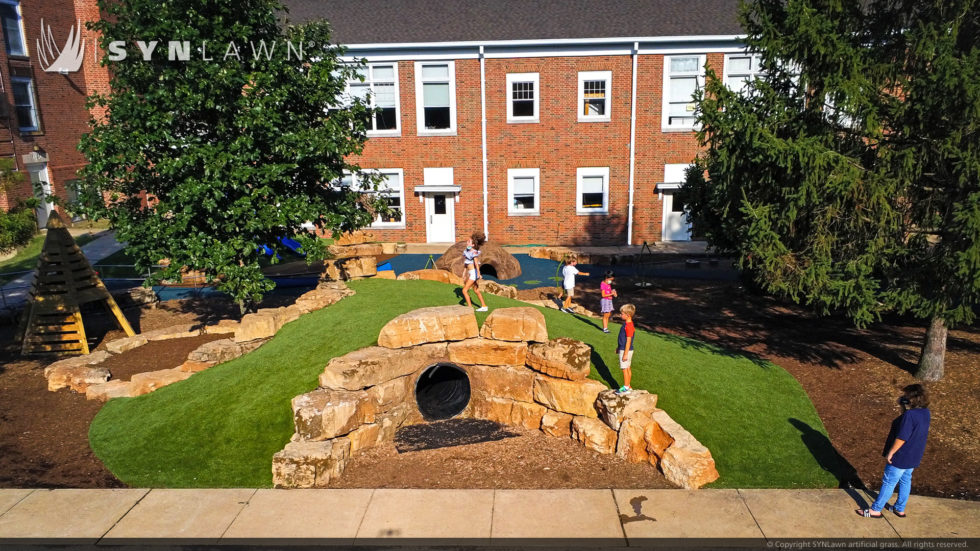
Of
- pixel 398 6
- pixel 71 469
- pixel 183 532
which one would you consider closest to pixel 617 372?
pixel 183 532

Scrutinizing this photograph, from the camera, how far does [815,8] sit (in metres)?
11.3

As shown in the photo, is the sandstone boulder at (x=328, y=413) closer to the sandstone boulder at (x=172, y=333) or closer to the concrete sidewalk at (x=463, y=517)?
the concrete sidewalk at (x=463, y=517)

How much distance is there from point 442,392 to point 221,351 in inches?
187

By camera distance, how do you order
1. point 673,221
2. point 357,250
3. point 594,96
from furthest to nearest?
point 673,221, point 594,96, point 357,250

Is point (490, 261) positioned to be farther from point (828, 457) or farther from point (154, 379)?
point (828, 457)

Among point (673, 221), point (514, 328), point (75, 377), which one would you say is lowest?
point (75, 377)

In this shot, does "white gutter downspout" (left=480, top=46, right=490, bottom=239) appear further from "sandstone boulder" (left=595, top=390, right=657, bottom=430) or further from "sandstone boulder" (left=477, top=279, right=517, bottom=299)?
"sandstone boulder" (left=595, top=390, right=657, bottom=430)

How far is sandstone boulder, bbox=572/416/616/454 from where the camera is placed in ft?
33.0

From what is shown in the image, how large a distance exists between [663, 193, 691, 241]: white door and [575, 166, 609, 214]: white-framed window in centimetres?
237

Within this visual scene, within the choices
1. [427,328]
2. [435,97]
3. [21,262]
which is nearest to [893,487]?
[427,328]

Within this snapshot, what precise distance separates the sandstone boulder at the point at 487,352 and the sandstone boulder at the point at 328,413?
1706 mm

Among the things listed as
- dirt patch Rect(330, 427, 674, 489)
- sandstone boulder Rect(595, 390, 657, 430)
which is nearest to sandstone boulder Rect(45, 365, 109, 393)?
dirt patch Rect(330, 427, 674, 489)

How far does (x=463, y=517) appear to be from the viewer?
835cm

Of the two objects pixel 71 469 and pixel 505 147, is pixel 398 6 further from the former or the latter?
pixel 71 469
